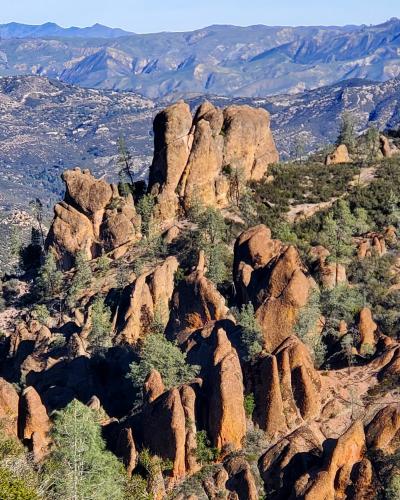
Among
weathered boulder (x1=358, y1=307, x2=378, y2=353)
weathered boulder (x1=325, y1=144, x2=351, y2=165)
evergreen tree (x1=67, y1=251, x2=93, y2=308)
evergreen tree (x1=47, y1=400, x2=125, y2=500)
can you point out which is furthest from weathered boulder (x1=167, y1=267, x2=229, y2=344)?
weathered boulder (x1=325, y1=144, x2=351, y2=165)

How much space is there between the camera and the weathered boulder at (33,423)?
59344mm

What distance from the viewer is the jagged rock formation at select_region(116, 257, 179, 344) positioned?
277 feet

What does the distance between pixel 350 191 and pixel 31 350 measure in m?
59.4

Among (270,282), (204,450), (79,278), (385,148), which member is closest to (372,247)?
(270,282)

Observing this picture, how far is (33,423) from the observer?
6084 cm

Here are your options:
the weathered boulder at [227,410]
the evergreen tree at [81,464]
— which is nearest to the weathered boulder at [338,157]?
the weathered boulder at [227,410]

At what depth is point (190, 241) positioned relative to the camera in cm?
10306

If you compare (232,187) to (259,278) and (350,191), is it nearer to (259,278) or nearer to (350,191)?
(350,191)

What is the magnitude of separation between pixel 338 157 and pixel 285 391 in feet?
291

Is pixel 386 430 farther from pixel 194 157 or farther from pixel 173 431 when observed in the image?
pixel 194 157

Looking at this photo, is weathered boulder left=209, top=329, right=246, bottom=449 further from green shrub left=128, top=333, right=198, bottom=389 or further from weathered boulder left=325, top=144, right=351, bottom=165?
weathered boulder left=325, top=144, right=351, bottom=165

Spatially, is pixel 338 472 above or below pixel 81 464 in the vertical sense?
below

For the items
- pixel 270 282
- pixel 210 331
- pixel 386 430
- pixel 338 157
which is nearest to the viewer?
pixel 386 430

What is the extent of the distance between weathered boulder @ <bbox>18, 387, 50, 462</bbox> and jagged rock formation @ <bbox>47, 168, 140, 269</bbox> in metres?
45.5
